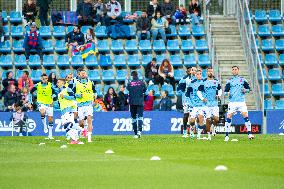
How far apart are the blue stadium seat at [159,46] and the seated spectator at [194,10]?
77.7 inches

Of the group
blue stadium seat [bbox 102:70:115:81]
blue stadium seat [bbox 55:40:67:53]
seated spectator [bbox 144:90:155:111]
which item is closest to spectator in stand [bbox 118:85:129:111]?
seated spectator [bbox 144:90:155:111]

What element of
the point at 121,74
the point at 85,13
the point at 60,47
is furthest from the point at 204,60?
the point at 60,47

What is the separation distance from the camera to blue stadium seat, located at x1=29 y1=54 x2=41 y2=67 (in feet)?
130

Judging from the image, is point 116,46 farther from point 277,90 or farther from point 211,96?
point 211,96

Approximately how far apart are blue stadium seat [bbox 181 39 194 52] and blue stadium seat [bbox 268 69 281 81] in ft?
12.2

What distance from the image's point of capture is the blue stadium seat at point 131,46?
40344 mm

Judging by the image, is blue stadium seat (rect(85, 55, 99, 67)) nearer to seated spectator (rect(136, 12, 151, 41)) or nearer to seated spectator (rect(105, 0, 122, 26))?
seated spectator (rect(105, 0, 122, 26))

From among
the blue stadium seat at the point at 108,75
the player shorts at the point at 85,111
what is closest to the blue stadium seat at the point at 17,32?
the blue stadium seat at the point at 108,75

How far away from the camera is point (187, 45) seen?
4103 cm

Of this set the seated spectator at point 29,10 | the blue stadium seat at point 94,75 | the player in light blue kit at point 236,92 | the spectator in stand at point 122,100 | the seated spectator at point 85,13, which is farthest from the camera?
the seated spectator at point 29,10

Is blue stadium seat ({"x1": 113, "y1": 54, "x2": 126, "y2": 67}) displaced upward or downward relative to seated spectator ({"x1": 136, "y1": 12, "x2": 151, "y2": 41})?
downward

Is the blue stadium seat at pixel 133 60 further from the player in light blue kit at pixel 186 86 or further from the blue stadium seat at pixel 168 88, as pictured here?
the player in light blue kit at pixel 186 86

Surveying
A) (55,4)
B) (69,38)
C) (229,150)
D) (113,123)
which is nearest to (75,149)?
(229,150)

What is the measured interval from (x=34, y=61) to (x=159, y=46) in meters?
5.73
